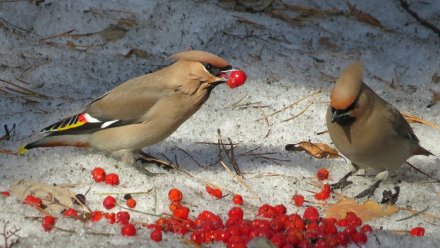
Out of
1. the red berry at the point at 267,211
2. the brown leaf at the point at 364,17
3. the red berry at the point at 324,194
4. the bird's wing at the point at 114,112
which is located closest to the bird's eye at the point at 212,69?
the bird's wing at the point at 114,112

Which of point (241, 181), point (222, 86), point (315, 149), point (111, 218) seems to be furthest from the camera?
point (222, 86)

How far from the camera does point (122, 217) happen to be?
350 cm

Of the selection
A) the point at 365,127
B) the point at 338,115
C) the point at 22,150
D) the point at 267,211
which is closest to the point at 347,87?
the point at 338,115

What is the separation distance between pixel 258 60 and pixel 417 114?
1.00m

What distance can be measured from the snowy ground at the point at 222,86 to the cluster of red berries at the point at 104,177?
0.14 ft

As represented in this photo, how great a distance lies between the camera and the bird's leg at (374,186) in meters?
4.09

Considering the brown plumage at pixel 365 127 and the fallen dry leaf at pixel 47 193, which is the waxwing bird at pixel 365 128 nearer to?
the brown plumage at pixel 365 127

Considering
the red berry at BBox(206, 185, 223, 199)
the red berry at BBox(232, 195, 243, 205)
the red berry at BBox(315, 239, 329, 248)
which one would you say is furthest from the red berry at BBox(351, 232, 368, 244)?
the red berry at BBox(206, 185, 223, 199)

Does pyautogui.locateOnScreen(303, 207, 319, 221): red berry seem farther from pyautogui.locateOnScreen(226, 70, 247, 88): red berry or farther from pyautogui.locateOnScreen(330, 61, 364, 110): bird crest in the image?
pyautogui.locateOnScreen(226, 70, 247, 88): red berry

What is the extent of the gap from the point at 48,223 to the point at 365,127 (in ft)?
5.06

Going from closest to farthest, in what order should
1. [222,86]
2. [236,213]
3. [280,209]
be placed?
[236,213] < [280,209] < [222,86]

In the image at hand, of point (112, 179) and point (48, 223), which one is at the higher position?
point (48, 223)

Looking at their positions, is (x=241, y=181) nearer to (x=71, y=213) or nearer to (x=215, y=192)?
(x=215, y=192)

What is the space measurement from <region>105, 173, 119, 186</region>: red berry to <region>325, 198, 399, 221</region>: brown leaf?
3.26ft
